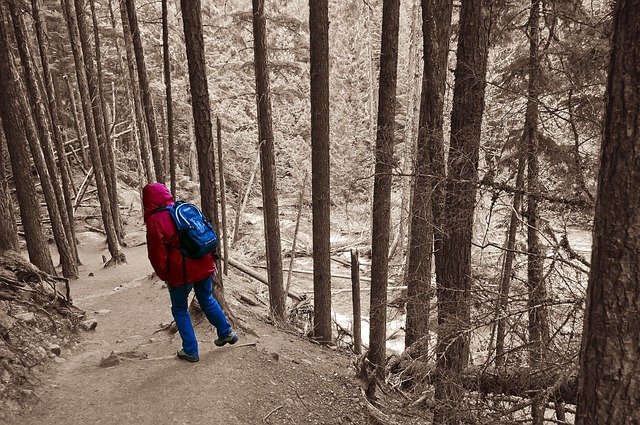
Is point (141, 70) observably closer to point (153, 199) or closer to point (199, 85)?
point (199, 85)

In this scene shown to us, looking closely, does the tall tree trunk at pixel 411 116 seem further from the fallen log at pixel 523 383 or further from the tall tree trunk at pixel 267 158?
the fallen log at pixel 523 383

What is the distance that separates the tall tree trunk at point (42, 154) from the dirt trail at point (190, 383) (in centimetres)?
324

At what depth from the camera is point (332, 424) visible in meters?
6.20

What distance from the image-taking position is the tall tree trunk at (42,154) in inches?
408

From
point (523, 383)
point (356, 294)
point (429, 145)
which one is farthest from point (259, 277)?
point (523, 383)

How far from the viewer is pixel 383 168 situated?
8531 mm

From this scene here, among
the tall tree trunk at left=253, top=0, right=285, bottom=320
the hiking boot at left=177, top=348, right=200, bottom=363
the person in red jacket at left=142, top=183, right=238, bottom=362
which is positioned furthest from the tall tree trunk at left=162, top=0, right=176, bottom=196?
the hiking boot at left=177, top=348, right=200, bottom=363

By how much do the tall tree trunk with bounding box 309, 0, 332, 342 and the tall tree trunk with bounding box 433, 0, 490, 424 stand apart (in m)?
3.76

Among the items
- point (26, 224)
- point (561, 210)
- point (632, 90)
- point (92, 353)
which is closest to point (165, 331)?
point (92, 353)

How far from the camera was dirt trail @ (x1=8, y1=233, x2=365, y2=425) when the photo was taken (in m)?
4.75

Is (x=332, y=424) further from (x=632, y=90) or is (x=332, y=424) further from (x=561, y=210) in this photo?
(x=632, y=90)

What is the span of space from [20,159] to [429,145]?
810 cm

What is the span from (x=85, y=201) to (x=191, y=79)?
641 inches

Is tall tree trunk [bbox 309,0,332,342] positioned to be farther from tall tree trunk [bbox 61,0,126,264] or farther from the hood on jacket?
tall tree trunk [bbox 61,0,126,264]
